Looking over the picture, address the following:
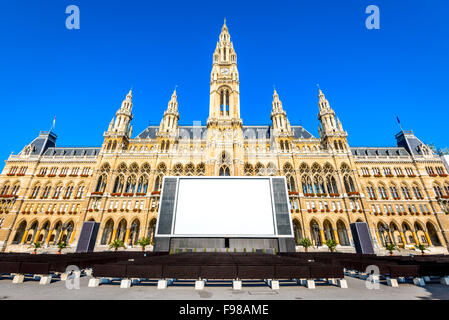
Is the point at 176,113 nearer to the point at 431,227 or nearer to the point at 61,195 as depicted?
the point at 61,195

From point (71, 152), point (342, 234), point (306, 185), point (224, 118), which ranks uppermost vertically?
point (224, 118)

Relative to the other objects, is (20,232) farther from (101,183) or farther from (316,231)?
(316,231)

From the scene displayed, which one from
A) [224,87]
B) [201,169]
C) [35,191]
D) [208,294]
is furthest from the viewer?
[224,87]

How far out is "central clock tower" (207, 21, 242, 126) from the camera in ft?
137

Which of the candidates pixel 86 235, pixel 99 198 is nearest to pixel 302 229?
pixel 86 235

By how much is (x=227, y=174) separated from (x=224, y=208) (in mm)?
11091

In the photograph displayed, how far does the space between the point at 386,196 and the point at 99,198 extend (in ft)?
179

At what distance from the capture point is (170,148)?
40.0 m

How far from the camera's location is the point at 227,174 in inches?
1437

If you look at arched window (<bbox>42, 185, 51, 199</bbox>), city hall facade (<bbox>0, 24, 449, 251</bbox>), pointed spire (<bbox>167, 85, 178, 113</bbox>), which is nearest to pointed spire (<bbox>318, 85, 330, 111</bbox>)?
city hall facade (<bbox>0, 24, 449, 251</bbox>)

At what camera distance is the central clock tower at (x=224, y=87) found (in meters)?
41.6

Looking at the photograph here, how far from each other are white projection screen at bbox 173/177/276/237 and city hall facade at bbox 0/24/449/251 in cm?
831

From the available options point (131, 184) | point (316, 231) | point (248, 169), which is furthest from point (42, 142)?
point (316, 231)
